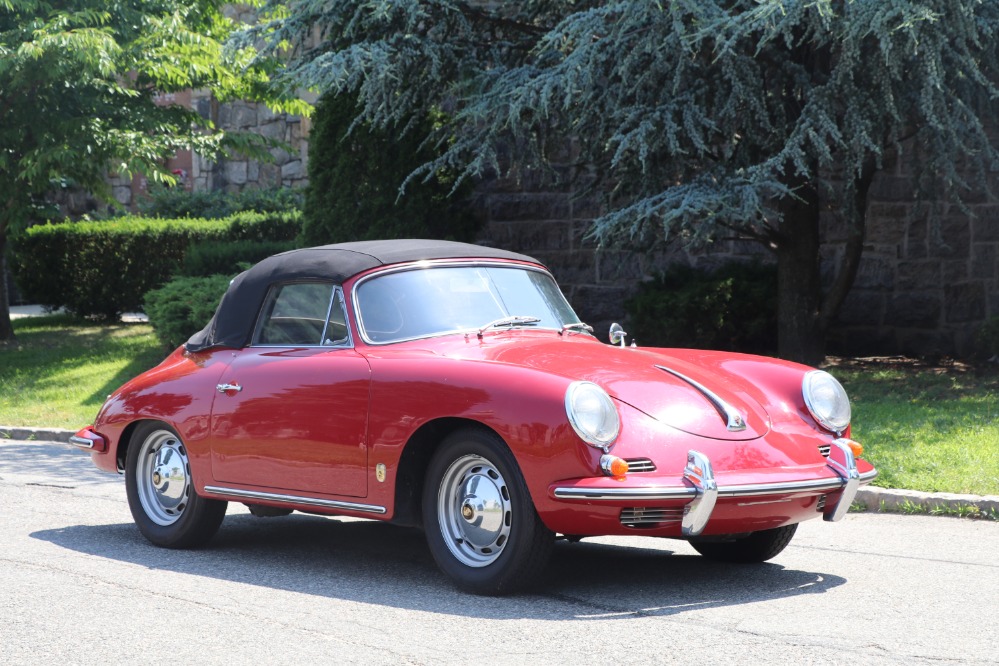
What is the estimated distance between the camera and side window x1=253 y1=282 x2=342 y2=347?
703cm

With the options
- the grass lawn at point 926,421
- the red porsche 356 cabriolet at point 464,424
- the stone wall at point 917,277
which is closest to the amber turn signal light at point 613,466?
the red porsche 356 cabriolet at point 464,424

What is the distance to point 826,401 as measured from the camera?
659 centimetres

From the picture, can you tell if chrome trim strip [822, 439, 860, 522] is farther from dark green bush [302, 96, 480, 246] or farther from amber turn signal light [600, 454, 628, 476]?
dark green bush [302, 96, 480, 246]

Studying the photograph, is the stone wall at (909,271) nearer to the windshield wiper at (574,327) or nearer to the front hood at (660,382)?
the windshield wiper at (574,327)

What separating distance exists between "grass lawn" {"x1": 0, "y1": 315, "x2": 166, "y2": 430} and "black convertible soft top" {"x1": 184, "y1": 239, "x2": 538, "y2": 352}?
6.26 m

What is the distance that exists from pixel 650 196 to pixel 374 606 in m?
7.46

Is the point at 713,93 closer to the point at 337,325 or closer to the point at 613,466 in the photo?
the point at 337,325

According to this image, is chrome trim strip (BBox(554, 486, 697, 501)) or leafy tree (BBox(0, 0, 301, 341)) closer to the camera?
chrome trim strip (BBox(554, 486, 697, 501))

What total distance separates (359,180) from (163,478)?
9.17 metres

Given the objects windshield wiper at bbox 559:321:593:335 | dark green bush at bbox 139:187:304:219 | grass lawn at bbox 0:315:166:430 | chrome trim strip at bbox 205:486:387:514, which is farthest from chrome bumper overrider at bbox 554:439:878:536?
dark green bush at bbox 139:187:304:219

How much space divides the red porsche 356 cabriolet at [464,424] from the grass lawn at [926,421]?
91.4 inches

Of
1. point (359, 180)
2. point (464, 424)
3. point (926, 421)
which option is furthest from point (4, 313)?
point (464, 424)

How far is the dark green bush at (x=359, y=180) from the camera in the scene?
16.1 metres

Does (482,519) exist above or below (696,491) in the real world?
below
